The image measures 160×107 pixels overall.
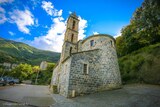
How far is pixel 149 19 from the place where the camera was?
864 cm

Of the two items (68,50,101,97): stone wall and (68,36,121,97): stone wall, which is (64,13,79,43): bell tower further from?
(68,50,101,97): stone wall

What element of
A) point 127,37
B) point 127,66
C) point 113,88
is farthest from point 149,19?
point 127,37

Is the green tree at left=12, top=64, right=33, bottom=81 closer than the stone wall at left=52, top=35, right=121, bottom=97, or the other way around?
the stone wall at left=52, top=35, right=121, bottom=97

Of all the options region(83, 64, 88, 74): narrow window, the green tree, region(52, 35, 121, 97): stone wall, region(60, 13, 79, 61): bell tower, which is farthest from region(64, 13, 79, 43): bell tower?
the green tree

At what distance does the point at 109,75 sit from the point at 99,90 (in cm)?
287

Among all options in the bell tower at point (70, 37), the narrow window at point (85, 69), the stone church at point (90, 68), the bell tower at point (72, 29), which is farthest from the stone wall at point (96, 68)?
the bell tower at point (72, 29)

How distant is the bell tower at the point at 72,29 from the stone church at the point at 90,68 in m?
1.39

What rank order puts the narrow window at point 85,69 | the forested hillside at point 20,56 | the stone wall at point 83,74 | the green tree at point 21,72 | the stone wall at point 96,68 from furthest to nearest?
the forested hillside at point 20,56, the green tree at point 21,72, the narrow window at point 85,69, the stone wall at point 96,68, the stone wall at point 83,74

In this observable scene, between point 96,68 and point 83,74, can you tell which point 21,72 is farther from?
point 83,74

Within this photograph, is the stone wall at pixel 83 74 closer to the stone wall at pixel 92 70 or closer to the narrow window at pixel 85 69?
the stone wall at pixel 92 70

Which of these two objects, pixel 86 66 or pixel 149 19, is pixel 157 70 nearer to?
pixel 86 66

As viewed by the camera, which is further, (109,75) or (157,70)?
(157,70)

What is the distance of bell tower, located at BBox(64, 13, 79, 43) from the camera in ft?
75.3

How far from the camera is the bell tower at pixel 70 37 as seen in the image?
21.4m
